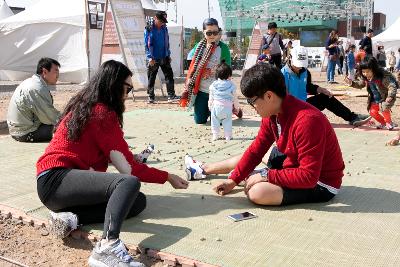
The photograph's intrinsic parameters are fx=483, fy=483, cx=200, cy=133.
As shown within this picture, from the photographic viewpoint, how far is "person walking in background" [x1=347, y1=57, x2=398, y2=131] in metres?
6.10

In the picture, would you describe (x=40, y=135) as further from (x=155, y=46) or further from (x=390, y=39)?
(x=390, y=39)

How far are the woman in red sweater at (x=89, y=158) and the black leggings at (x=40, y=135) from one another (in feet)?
9.49

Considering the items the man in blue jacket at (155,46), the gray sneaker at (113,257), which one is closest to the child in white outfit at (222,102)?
the gray sneaker at (113,257)

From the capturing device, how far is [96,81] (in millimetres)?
2951

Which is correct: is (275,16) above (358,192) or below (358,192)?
above

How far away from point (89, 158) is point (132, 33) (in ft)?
23.5

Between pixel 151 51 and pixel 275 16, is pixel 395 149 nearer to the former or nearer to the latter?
pixel 151 51

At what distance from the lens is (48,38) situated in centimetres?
1441

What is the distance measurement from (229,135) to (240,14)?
43740mm

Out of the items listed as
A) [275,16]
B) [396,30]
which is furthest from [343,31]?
[396,30]

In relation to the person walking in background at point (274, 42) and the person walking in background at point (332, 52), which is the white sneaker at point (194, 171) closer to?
the person walking in background at point (274, 42)

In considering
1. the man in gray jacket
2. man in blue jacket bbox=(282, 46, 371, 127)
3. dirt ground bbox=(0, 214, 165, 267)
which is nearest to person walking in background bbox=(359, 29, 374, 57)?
man in blue jacket bbox=(282, 46, 371, 127)

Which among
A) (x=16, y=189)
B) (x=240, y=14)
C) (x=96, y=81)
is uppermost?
(x=240, y=14)

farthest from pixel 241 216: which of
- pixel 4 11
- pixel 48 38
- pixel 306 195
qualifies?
pixel 4 11
